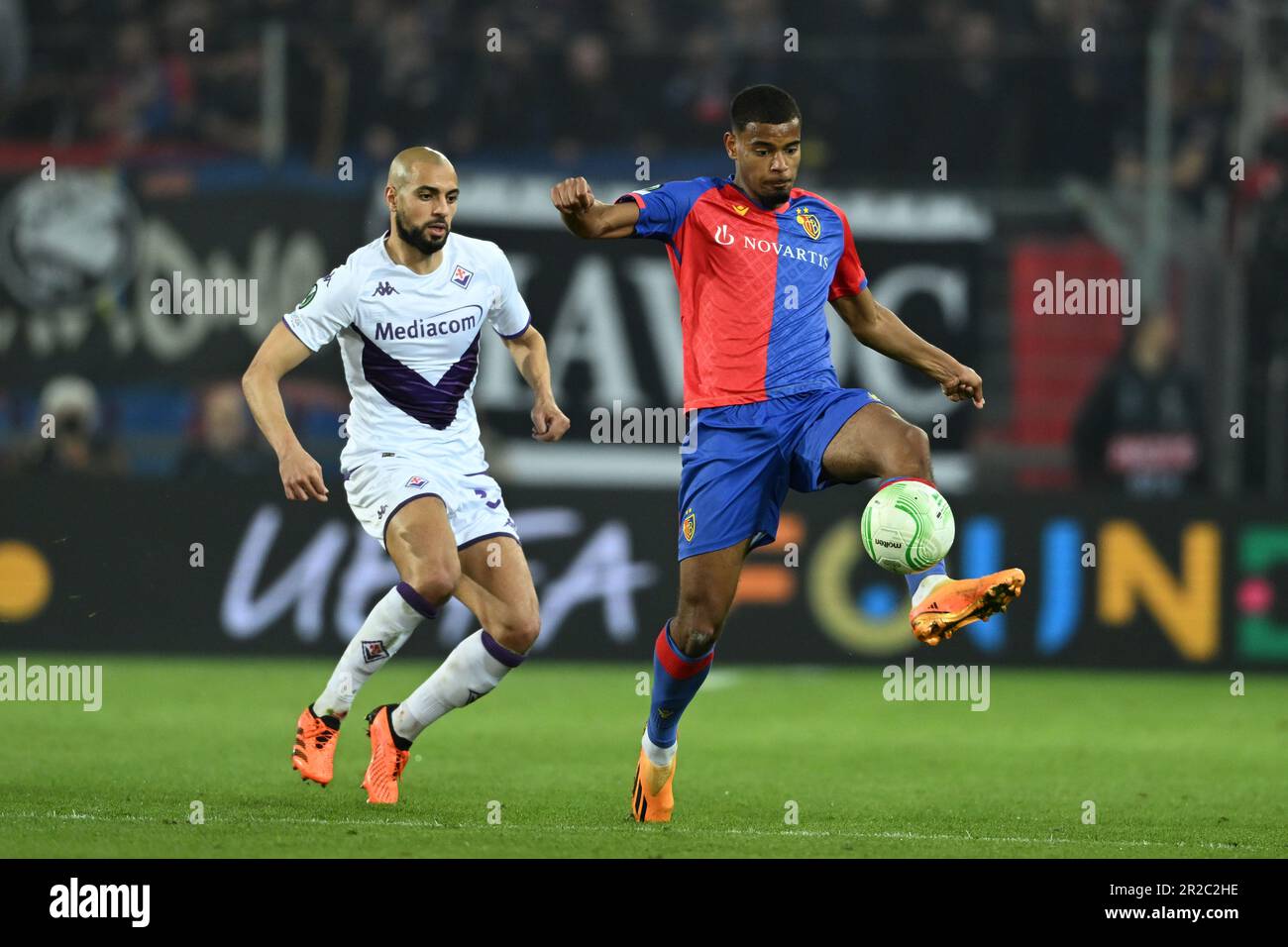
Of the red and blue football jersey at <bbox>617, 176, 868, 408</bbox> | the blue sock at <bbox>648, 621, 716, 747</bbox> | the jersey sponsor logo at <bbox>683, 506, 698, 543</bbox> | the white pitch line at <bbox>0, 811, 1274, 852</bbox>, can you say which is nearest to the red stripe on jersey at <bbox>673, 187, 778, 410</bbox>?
the red and blue football jersey at <bbox>617, 176, 868, 408</bbox>

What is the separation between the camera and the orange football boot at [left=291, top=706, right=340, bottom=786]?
7730 mm

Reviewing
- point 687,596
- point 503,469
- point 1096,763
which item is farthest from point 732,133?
point 503,469

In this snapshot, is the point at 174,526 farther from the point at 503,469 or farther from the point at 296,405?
the point at 503,469

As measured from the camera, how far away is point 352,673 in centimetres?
786

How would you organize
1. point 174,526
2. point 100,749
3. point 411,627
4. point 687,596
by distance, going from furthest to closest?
point 174,526
point 100,749
point 411,627
point 687,596

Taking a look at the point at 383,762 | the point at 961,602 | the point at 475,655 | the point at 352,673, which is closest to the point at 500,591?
the point at 475,655

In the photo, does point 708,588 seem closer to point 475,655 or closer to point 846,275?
point 475,655

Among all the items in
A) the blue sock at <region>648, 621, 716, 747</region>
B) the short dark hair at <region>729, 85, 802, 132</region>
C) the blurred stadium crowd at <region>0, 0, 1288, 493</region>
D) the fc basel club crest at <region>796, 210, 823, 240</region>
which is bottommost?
the blue sock at <region>648, 621, 716, 747</region>

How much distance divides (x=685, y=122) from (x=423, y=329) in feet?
20.6

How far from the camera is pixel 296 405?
13.2 meters

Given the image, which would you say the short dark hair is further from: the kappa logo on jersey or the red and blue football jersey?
the kappa logo on jersey

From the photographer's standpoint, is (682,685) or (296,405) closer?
(682,685)

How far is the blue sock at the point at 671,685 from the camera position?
7473 millimetres

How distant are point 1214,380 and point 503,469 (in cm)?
485
